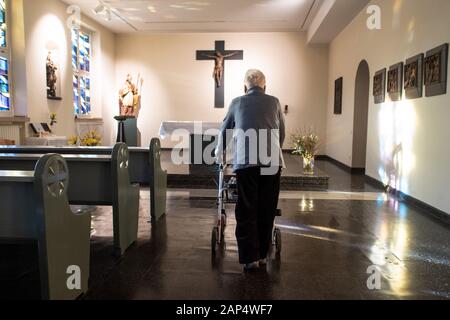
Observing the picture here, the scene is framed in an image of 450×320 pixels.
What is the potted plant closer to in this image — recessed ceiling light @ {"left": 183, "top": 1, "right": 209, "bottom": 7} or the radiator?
recessed ceiling light @ {"left": 183, "top": 1, "right": 209, "bottom": 7}

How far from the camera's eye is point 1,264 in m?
2.92

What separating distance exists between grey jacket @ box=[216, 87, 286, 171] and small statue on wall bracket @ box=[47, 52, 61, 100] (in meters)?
6.23

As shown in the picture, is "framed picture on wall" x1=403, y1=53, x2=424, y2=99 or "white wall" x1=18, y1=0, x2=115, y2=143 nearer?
"framed picture on wall" x1=403, y1=53, x2=424, y2=99

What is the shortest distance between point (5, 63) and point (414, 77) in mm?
6538

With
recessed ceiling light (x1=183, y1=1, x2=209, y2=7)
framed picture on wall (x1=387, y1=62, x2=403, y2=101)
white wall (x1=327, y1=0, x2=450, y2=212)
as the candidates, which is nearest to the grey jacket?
white wall (x1=327, y1=0, x2=450, y2=212)

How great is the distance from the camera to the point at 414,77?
5043 mm

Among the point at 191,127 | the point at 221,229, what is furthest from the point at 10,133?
the point at 221,229

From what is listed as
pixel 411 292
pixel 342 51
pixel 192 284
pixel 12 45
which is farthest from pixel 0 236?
pixel 342 51

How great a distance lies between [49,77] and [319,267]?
6.93 meters

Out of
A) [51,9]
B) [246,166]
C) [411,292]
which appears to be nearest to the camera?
[411,292]

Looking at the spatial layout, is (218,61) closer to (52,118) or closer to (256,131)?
(52,118)

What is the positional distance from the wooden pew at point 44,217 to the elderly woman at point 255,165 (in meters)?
1.14

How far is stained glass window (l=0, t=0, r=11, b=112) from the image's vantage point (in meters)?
6.65
